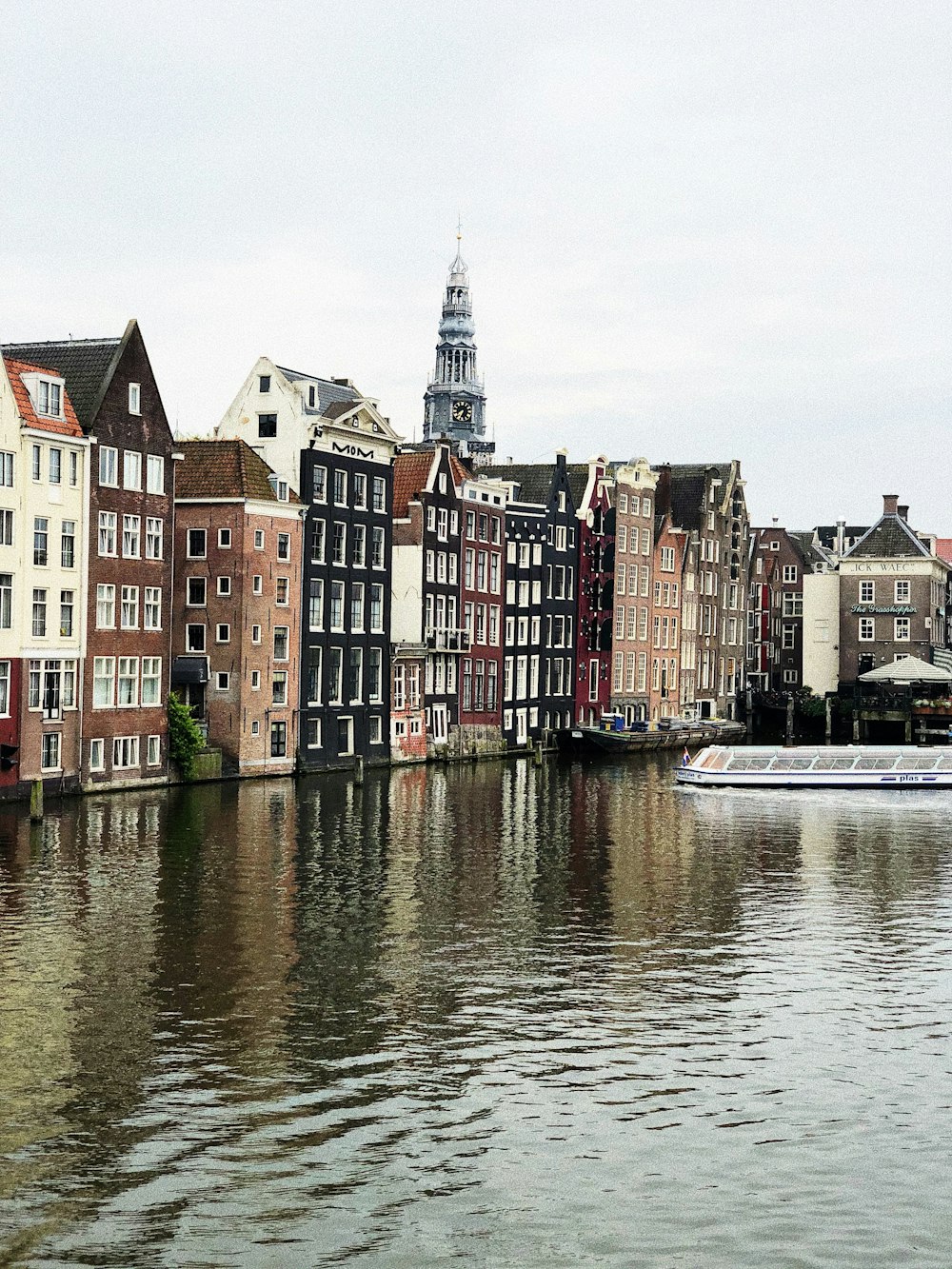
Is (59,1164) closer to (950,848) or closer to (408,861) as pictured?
(408,861)

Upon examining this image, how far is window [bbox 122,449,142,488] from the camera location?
78.3 metres

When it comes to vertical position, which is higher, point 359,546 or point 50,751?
point 359,546

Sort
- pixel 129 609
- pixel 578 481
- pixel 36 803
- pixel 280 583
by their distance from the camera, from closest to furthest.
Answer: pixel 36 803
pixel 129 609
pixel 280 583
pixel 578 481

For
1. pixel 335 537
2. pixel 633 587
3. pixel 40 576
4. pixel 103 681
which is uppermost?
pixel 633 587

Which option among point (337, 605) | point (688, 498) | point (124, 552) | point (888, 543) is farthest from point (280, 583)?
point (888, 543)

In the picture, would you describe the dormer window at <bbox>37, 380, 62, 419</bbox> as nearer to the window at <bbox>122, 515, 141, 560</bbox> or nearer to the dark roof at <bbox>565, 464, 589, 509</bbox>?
the window at <bbox>122, 515, 141, 560</bbox>

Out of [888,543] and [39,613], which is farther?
[888,543]

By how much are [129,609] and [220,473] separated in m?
11.0

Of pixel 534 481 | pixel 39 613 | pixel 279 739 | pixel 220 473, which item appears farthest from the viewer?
pixel 534 481

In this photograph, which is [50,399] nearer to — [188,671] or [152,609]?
[152,609]

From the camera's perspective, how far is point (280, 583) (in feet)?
294

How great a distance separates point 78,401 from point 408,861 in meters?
29.5

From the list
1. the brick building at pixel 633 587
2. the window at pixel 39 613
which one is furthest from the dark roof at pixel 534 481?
the window at pixel 39 613

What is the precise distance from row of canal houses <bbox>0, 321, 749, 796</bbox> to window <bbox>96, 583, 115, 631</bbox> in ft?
0.36
